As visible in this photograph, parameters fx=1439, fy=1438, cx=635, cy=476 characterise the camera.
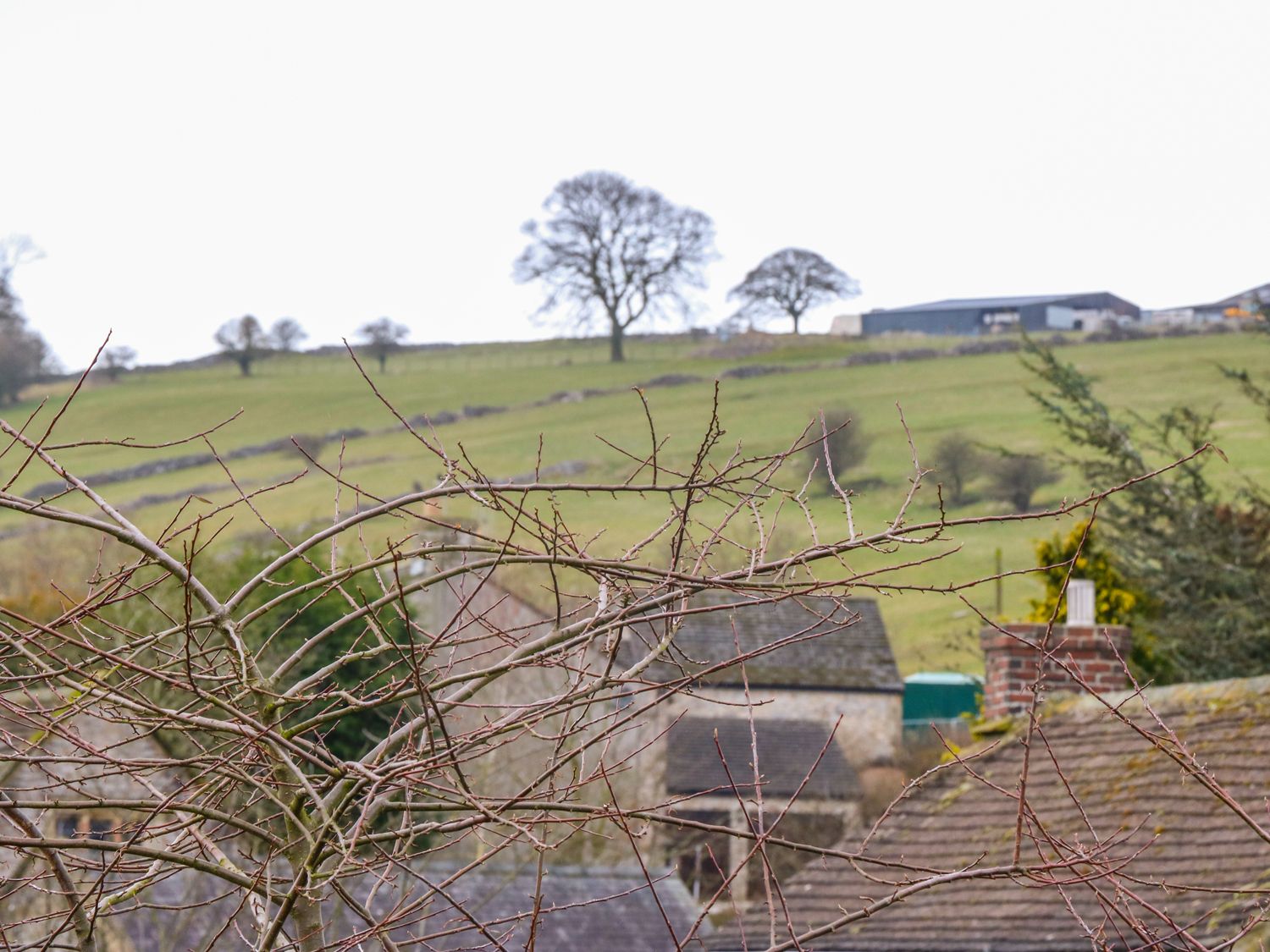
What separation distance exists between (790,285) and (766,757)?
134 ft

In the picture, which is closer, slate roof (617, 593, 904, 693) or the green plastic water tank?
slate roof (617, 593, 904, 693)

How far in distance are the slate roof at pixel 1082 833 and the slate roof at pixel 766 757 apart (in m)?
15.1

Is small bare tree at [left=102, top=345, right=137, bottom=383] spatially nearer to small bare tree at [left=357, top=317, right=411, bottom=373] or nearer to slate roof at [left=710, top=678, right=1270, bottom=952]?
small bare tree at [left=357, top=317, right=411, bottom=373]

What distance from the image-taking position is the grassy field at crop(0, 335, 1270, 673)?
41.0 metres

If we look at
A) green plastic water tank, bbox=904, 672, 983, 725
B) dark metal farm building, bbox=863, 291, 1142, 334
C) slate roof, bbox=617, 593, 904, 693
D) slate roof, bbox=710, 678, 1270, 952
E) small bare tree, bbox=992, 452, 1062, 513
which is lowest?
green plastic water tank, bbox=904, 672, 983, 725

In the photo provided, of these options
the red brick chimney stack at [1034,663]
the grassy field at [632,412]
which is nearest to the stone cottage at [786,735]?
the grassy field at [632,412]

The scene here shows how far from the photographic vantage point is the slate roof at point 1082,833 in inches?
307

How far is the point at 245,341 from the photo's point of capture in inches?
2778

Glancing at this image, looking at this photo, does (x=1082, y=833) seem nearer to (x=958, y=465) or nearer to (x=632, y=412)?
(x=958, y=465)

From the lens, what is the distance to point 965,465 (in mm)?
40188

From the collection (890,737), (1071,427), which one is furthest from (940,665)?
(1071,427)

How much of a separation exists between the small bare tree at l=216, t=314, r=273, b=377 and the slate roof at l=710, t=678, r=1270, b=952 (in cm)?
6361

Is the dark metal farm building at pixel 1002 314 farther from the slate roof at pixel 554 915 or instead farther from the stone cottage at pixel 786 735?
the slate roof at pixel 554 915

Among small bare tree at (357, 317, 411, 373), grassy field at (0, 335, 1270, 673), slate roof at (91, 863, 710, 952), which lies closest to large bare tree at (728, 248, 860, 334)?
grassy field at (0, 335, 1270, 673)
